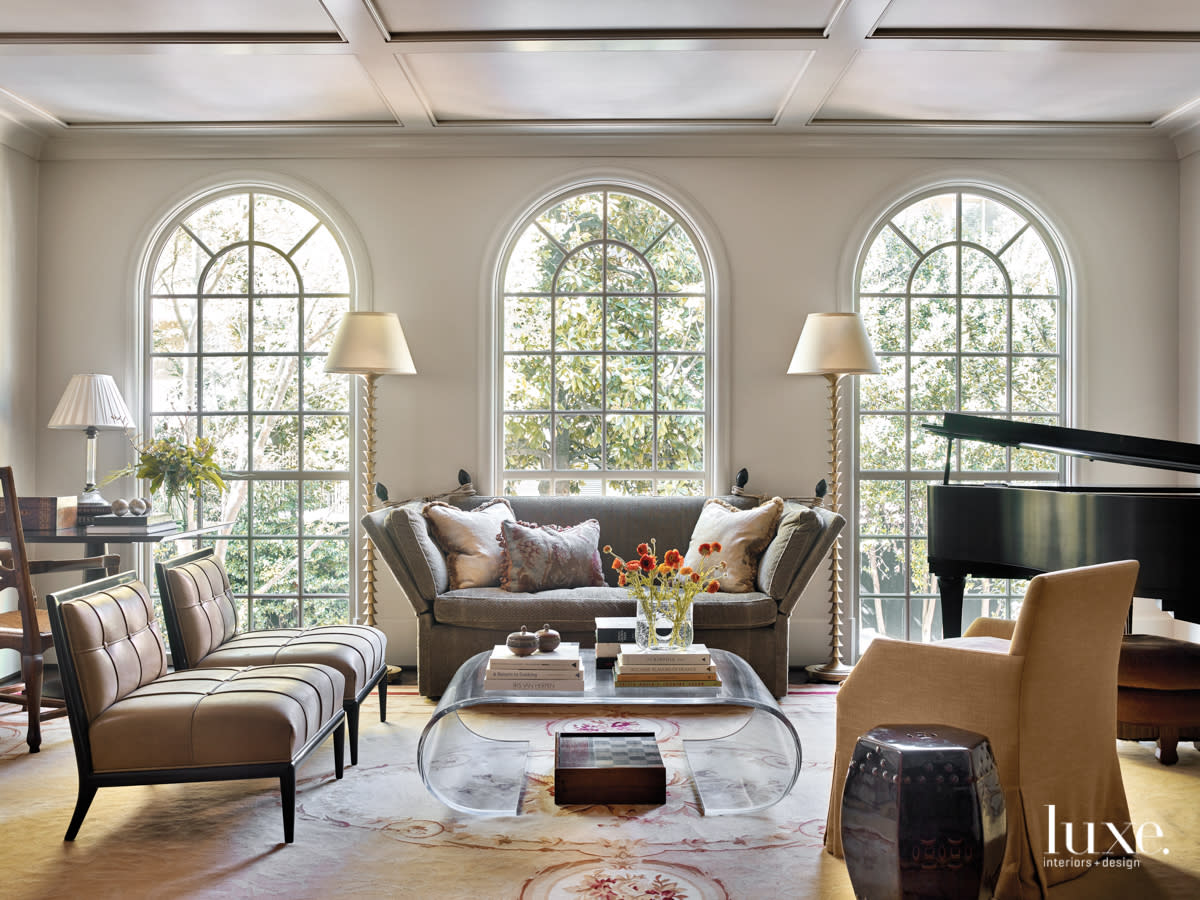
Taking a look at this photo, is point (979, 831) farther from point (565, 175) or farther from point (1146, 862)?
point (565, 175)

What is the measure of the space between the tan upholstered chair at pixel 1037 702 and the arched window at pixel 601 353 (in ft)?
9.32

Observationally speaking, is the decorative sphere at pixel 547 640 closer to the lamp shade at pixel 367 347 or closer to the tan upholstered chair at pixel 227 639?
the tan upholstered chair at pixel 227 639

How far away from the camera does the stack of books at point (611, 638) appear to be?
3.34 m

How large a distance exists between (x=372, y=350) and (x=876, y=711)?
313cm

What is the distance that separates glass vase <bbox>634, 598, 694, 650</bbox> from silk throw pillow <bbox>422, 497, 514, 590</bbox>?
1.38 metres

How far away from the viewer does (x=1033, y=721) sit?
7.75 feet

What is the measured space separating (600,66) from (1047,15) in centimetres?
186

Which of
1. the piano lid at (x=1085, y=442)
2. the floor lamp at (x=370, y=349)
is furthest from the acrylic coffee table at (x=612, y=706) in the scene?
the floor lamp at (x=370, y=349)

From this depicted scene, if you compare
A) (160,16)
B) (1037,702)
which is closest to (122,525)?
(160,16)

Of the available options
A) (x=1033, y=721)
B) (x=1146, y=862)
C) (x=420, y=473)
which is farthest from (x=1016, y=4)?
(x=420, y=473)

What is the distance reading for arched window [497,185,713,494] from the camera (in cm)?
527

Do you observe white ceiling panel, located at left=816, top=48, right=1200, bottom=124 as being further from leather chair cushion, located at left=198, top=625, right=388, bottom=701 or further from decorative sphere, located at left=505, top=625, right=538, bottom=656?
leather chair cushion, located at left=198, top=625, right=388, bottom=701

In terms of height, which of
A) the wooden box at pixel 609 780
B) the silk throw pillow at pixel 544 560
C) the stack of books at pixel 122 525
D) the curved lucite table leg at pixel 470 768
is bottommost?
the curved lucite table leg at pixel 470 768

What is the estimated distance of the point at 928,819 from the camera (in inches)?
76.9
